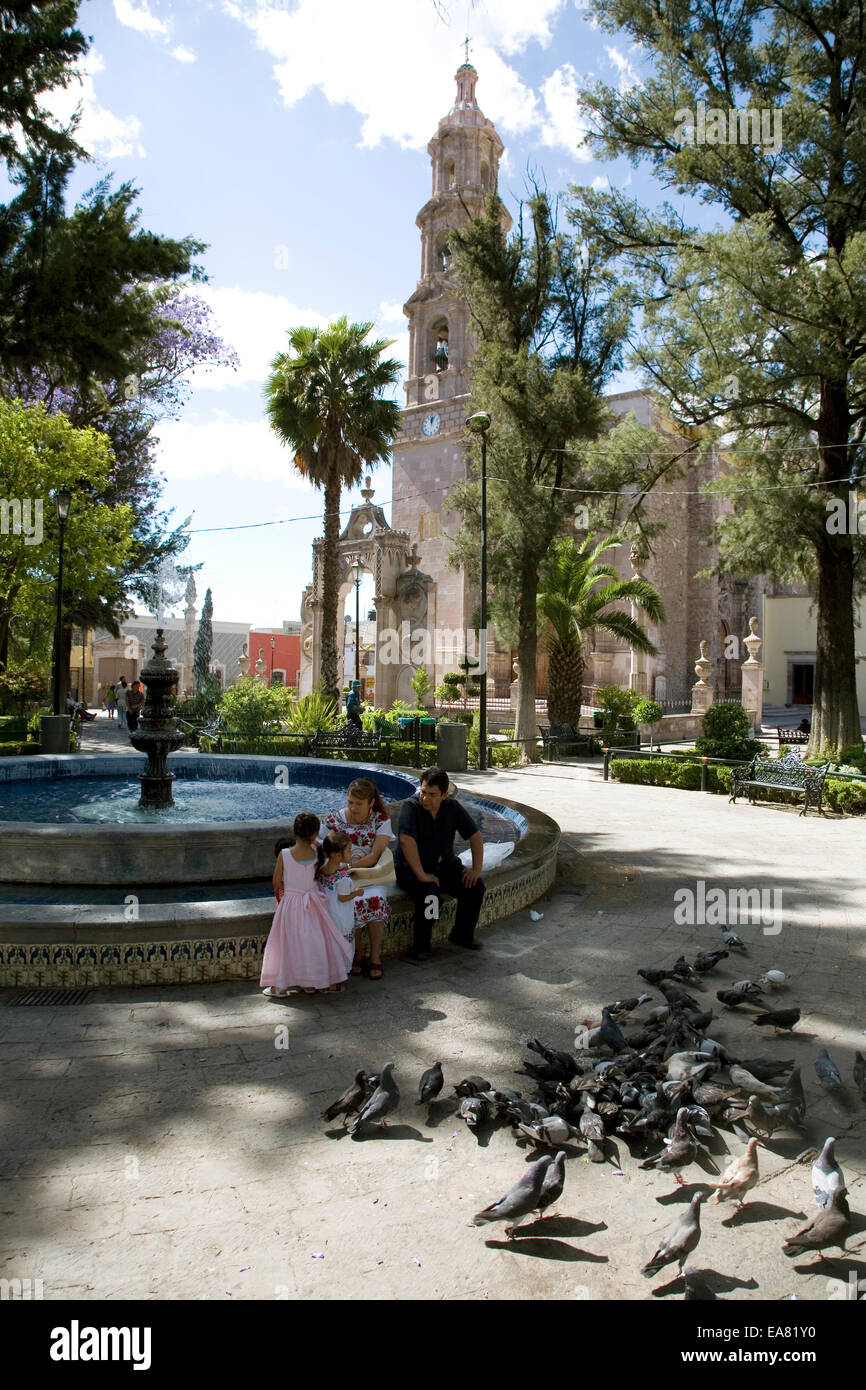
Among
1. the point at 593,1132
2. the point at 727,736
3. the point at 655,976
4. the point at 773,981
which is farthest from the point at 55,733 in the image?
the point at 593,1132

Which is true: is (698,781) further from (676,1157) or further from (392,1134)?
(392,1134)

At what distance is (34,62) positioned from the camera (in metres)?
9.59

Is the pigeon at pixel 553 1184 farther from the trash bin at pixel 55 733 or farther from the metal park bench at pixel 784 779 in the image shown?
the trash bin at pixel 55 733

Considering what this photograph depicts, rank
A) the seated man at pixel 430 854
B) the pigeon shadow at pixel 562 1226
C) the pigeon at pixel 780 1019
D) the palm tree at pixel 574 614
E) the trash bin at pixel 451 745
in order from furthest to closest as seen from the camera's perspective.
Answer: the palm tree at pixel 574 614, the trash bin at pixel 451 745, the seated man at pixel 430 854, the pigeon at pixel 780 1019, the pigeon shadow at pixel 562 1226

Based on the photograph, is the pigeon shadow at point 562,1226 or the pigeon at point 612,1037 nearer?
the pigeon shadow at point 562,1226

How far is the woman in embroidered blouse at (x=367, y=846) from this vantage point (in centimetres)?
524

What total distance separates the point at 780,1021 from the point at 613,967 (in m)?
1.28

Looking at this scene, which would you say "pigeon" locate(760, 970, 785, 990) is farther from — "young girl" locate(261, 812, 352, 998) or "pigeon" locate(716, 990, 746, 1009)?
"young girl" locate(261, 812, 352, 998)

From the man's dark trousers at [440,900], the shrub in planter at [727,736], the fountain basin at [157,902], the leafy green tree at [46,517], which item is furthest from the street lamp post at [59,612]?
the man's dark trousers at [440,900]

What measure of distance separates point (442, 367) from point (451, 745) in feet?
89.6

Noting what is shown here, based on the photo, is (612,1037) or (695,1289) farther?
(612,1037)

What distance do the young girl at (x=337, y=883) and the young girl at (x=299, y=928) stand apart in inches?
3.0

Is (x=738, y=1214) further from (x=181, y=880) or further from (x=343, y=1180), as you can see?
(x=181, y=880)

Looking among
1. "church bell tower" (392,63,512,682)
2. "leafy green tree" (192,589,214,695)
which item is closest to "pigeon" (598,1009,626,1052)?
"leafy green tree" (192,589,214,695)
